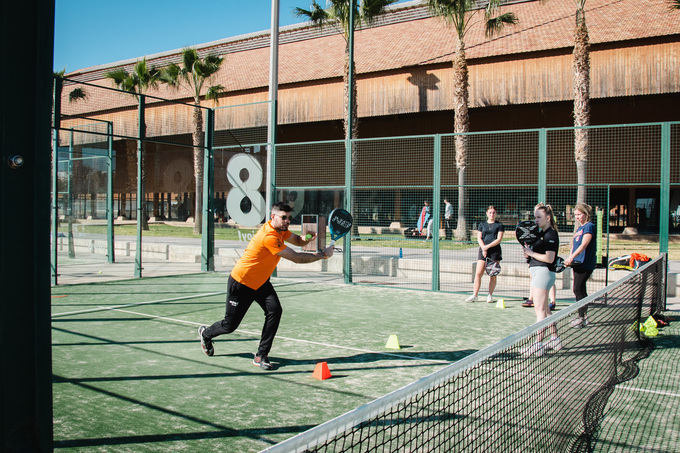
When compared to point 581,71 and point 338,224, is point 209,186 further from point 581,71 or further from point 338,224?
point 581,71

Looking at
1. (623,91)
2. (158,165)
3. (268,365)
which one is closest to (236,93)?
(158,165)

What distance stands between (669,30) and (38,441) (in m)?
26.4

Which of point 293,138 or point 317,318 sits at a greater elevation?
point 293,138

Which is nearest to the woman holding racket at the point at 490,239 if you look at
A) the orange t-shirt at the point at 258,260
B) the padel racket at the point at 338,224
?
the padel racket at the point at 338,224

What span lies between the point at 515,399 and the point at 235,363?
11.9ft

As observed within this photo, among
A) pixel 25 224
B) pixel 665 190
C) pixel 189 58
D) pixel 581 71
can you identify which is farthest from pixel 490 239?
pixel 189 58

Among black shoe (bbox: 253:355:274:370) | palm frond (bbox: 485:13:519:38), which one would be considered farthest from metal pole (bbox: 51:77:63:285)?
palm frond (bbox: 485:13:519:38)

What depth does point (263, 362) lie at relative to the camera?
625 centimetres

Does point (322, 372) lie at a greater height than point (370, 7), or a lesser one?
lesser

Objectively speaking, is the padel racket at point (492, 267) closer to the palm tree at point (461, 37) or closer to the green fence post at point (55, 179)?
the green fence post at point (55, 179)

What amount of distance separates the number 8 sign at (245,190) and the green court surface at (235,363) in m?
3.72

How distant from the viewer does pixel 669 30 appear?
22.5 metres

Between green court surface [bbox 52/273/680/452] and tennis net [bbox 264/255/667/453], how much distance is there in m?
0.31

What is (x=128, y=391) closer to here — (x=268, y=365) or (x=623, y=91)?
(x=268, y=365)
